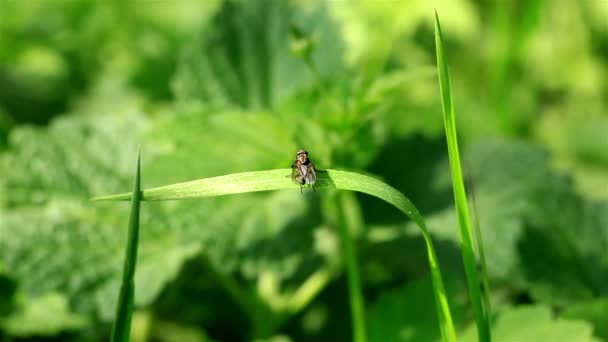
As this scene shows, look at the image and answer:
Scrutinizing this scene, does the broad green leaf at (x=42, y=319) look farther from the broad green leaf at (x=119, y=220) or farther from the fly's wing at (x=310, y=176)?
the fly's wing at (x=310, y=176)

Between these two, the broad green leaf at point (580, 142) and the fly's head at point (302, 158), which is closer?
the fly's head at point (302, 158)

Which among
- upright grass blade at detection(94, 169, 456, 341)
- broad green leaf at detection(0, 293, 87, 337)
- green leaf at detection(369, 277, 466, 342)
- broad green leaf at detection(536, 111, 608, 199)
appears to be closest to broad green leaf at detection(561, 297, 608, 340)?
green leaf at detection(369, 277, 466, 342)

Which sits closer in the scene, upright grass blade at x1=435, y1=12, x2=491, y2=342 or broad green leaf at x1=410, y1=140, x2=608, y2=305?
upright grass blade at x1=435, y1=12, x2=491, y2=342

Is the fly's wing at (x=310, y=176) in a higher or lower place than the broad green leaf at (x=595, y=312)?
higher

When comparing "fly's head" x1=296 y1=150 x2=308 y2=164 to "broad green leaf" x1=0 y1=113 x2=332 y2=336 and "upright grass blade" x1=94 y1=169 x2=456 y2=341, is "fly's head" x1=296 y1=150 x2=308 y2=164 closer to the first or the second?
"upright grass blade" x1=94 y1=169 x2=456 y2=341

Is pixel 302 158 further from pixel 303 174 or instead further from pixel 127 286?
pixel 127 286

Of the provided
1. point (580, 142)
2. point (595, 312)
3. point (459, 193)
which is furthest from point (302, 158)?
point (580, 142)

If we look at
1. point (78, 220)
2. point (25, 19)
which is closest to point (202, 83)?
point (78, 220)

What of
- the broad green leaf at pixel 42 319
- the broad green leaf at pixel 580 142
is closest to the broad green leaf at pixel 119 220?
the broad green leaf at pixel 42 319
